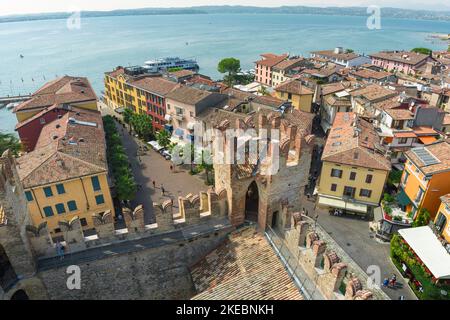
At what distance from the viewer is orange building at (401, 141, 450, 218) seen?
3144cm

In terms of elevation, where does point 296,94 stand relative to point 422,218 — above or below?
above

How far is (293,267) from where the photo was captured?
579 inches

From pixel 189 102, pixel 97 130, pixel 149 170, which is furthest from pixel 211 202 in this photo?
pixel 189 102

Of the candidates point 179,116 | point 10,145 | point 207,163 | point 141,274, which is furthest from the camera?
point 179,116

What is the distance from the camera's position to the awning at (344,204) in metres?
37.1

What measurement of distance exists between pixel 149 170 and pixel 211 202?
111 feet

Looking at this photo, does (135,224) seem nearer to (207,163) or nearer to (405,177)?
(207,163)

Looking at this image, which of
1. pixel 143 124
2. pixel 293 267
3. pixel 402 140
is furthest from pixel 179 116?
pixel 293 267

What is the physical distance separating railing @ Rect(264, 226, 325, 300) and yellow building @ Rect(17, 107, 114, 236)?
22165 millimetres

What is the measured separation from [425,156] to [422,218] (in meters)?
7.00

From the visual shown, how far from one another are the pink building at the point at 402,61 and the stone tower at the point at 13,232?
113 meters

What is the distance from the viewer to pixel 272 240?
16.4 meters

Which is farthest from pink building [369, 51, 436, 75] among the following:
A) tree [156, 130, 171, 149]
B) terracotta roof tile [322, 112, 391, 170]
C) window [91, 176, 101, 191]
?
window [91, 176, 101, 191]

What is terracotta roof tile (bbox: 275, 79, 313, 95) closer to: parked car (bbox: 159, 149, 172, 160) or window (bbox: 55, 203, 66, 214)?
parked car (bbox: 159, 149, 172, 160)
